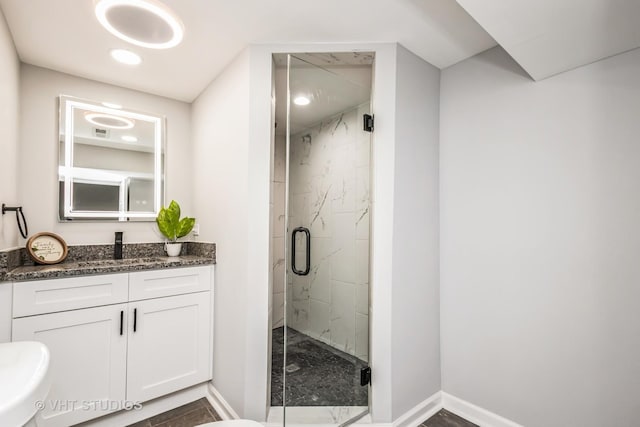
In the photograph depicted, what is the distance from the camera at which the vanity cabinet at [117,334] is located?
5.67ft

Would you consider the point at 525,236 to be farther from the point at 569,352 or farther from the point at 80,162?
the point at 80,162

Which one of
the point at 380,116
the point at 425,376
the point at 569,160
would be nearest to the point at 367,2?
the point at 380,116

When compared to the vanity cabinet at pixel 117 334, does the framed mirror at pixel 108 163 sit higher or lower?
higher

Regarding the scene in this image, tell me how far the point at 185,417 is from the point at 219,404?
221 mm

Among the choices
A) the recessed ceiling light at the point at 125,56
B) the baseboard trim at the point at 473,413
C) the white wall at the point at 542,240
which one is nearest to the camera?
the white wall at the point at 542,240

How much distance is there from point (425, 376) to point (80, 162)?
2.91m

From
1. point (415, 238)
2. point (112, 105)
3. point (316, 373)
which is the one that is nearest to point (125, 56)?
point (112, 105)

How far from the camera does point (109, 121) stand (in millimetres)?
2463

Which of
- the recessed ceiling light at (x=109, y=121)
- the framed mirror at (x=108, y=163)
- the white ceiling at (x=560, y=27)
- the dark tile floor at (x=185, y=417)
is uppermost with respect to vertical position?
the white ceiling at (x=560, y=27)

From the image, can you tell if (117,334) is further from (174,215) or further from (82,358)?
(174,215)

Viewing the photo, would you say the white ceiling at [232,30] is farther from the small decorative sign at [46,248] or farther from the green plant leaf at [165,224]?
the small decorative sign at [46,248]

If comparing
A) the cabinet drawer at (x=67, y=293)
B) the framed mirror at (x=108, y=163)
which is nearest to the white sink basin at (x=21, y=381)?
the cabinet drawer at (x=67, y=293)

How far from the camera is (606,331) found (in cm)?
157

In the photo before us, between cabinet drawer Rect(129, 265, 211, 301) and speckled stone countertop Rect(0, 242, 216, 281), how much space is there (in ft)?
0.15
